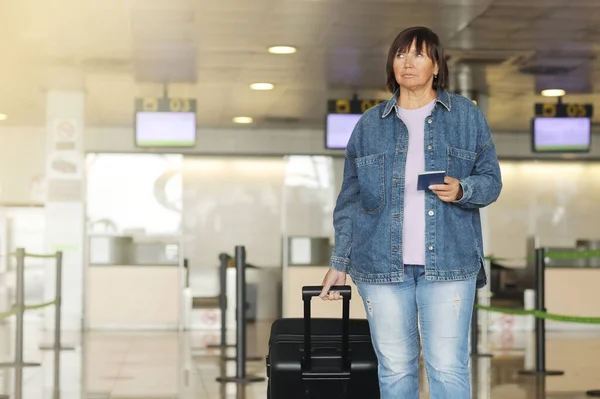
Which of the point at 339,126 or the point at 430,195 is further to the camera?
the point at 339,126

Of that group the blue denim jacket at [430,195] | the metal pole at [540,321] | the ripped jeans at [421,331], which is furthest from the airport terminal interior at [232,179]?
the blue denim jacket at [430,195]

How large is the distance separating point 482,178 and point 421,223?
20cm

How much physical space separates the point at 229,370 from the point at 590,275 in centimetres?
593

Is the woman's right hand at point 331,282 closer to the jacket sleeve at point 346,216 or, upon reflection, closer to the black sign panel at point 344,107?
the jacket sleeve at point 346,216

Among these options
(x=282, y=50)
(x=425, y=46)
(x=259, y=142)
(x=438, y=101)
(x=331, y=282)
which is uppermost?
(x=282, y=50)

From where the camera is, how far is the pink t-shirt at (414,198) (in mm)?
2684

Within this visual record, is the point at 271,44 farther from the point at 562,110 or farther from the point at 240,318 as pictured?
the point at 562,110

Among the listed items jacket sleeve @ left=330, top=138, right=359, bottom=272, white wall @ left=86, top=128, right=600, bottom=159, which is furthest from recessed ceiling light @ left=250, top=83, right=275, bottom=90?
jacket sleeve @ left=330, top=138, right=359, bottom=272

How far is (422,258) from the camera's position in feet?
8.75

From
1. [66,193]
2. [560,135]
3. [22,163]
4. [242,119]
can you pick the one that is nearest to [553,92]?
[560,135]

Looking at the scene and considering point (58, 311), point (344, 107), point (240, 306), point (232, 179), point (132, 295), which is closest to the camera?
point (240, 306)

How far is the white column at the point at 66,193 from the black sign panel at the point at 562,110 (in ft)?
16.7

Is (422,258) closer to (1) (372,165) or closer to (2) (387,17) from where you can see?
(1) (372,165)

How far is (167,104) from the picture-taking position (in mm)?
10805
